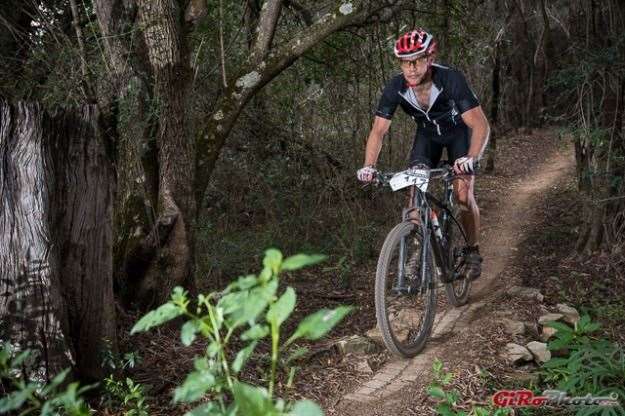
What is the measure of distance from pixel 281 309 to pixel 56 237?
7.44 feet

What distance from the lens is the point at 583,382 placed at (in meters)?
3.74

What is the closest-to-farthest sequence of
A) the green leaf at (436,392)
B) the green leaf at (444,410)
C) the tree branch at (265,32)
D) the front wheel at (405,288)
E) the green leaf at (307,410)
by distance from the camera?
the green leaf at (307,410)
the green leaf at (444,410)
the green leaf at (436,392)
the front wheel at (405,288)
the tree branch at (265,32)

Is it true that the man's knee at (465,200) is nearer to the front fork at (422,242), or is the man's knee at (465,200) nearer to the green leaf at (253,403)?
the front fork at (422,242)

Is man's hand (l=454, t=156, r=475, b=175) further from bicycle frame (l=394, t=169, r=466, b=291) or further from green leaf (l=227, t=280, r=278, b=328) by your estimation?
green leaf (l=227, t=280, r=278, b=328)

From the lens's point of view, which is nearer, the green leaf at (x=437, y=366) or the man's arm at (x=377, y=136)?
the green leaf at (x=437, y=366)

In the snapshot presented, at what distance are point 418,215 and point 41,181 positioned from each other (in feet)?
8.39

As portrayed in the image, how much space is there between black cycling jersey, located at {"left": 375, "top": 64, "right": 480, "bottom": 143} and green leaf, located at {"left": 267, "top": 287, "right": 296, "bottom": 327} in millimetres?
3550

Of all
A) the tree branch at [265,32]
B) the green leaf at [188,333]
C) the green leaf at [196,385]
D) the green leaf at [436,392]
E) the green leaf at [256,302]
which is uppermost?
the tree branch at [265,32]

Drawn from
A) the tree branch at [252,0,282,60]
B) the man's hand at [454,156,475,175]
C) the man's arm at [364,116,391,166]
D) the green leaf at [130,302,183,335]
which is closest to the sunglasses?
the man's arm at [364,116,391,166]

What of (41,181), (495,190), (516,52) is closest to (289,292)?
(41,181)

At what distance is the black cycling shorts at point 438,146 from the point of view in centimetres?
497

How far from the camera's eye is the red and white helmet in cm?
431

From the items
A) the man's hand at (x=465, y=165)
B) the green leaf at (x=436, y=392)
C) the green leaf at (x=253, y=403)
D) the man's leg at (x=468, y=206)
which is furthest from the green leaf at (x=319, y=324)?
the man's leg at (x=468, y=206)

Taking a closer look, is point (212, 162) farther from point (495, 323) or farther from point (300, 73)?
point (300, 73)
